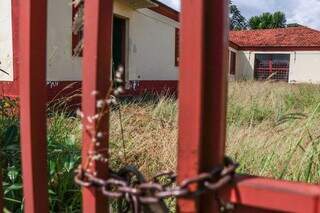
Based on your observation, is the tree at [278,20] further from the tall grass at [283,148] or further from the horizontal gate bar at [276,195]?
the horizontal gate bar at [276,195]

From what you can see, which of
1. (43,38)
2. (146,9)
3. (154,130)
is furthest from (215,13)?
(146,9)

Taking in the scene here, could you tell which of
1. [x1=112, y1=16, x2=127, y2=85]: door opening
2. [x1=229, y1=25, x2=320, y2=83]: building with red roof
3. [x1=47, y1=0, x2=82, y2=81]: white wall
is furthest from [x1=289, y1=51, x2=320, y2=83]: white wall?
[x1=47, y1=0, x2=82, y2=81]: white wall

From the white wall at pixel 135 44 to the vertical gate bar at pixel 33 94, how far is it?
19.8 ft

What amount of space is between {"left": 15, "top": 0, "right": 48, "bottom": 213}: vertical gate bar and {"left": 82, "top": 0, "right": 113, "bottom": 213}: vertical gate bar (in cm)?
14

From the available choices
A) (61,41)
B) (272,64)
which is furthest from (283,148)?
(272,64)

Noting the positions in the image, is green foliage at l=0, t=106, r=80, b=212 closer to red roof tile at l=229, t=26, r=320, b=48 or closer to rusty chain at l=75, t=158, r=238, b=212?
rusty chain at l=75, t=158, r=238, b=212

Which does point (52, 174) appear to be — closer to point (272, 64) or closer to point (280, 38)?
point (272, 64)

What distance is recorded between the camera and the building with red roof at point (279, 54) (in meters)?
30.9

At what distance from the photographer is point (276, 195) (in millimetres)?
811

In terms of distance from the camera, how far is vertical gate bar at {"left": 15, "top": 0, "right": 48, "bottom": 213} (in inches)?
41.7

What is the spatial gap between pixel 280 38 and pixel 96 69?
109 feet

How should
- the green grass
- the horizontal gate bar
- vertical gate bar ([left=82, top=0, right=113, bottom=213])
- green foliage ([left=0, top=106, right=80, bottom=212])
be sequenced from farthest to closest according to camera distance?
the green grass < green foliage ([left=0, top=106, right=80, bottom=212]) < vertical gate bar ([left=82, top=0, right=113, bottom=213]) < the horizontal gate bar

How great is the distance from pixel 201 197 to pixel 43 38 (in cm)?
53

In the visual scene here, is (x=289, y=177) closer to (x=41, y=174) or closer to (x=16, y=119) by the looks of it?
(x=41, y=174)
